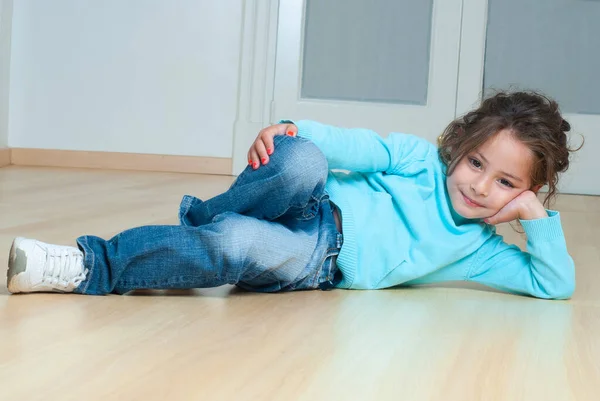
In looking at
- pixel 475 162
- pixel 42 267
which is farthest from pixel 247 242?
pixel 475 162

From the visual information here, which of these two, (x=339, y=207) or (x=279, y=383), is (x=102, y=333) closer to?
(x=279, y=383)

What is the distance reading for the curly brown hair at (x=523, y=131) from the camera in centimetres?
128

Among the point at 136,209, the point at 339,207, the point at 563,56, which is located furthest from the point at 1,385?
the point at 563,56

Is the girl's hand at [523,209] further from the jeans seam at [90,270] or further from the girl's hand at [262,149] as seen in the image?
the jeans seam at [90,270]

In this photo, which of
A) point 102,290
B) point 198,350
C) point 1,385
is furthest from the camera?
point 102,290

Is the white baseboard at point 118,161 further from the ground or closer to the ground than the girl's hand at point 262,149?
closer to the ground

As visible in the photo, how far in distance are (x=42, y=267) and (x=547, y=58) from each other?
2464 mm

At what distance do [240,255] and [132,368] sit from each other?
0.33m

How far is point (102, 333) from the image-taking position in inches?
37.0

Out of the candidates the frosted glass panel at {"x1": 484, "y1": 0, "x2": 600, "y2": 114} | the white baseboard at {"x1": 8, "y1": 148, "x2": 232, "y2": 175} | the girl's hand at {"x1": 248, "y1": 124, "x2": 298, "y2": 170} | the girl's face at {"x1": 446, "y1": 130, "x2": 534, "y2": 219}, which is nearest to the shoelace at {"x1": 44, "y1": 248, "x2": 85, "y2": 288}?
the girl's hand at {"x1": 248, "y1": 124, "x2": 298, "y2": 170}

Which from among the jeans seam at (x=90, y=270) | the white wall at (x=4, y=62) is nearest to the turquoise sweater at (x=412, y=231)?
the jeans seam at (x=90, y=270)

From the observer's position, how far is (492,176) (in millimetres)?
1265

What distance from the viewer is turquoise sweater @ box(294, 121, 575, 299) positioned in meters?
1.27

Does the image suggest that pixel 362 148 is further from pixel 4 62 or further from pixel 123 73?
pixel 4 62
